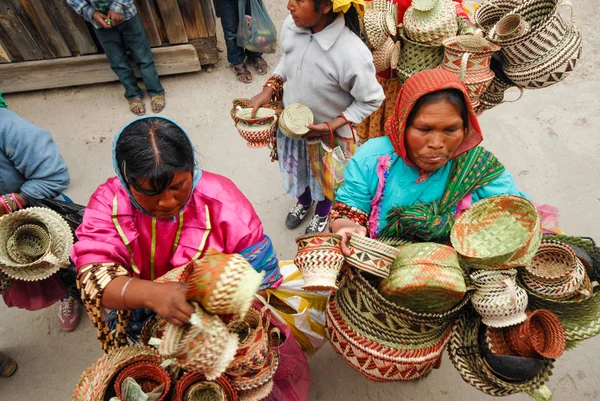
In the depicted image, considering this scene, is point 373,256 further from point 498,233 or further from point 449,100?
point 449,100

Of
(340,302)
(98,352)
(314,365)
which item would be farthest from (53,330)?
(340,302)

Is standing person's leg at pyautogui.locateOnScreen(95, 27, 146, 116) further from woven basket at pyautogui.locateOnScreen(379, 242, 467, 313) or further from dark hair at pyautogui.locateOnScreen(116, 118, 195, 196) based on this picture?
woven basket at pyautogui.locateOnScreen(379, 242, 467, 313)

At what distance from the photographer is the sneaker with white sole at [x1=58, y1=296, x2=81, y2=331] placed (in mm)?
2426

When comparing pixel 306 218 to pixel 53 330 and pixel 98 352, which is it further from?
pixel 53 330

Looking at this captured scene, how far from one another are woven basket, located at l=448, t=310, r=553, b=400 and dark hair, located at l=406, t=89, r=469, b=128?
0.71 metres

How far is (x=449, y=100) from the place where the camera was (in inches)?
50.8

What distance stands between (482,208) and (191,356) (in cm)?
100

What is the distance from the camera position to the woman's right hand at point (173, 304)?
0.94 metres

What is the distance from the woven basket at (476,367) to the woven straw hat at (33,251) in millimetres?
1492

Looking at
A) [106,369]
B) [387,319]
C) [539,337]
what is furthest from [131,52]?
[539,337]

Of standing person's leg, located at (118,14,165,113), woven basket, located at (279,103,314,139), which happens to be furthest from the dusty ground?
woven basket, located at (279,103,314,139)

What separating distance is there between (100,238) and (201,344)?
575mm

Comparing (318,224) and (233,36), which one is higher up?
(233,36)

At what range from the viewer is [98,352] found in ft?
7.82
